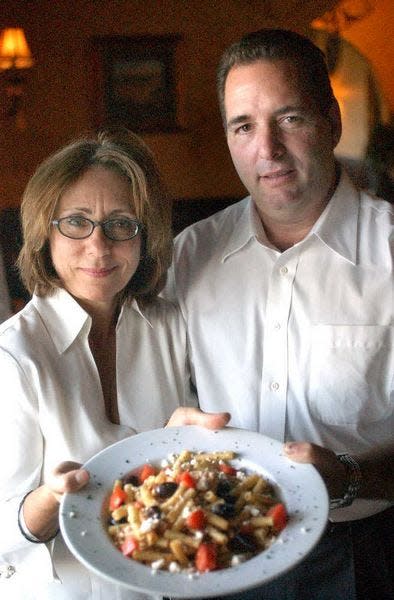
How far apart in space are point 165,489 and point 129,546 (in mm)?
129

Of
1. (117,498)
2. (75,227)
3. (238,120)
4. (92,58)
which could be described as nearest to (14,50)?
(92,58)

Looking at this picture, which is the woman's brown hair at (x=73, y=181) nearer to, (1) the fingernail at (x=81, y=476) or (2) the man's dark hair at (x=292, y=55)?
(2) the man's dark hair at (x=292, y=55)

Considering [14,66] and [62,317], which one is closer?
[62,317]

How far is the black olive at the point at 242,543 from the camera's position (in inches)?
39.2

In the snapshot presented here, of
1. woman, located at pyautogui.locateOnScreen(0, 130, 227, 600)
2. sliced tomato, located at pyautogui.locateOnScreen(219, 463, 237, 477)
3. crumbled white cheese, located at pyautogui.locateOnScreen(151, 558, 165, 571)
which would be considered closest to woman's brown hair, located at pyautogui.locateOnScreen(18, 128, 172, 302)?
woman, located at pyautogui.locateOnScreen(0, 130, 227, 600)

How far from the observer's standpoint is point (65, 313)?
1.39m

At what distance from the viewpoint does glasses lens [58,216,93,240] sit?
4.44ft

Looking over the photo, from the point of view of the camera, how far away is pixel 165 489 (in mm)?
1084

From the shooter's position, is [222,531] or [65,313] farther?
[65,313]

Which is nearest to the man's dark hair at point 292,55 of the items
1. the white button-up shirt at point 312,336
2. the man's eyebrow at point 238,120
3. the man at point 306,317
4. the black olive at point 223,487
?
the man at point 306,317

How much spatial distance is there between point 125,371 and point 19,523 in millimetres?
382

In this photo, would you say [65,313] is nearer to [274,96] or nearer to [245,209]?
[245,209]

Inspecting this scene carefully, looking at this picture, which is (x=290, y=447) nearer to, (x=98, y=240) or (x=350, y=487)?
(x=350, y=487)

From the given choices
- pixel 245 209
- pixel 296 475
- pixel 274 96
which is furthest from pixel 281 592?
pixel 274 96
